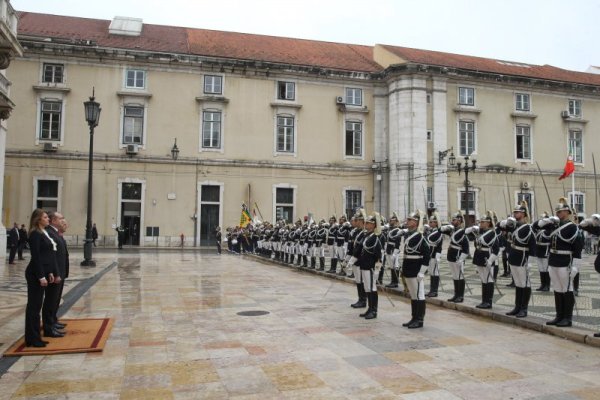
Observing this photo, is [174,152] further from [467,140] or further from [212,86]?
[467,140]

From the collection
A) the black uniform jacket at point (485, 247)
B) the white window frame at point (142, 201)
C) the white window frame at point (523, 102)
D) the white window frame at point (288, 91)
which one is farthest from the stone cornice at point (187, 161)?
the black uniform jacket at point (485, 247)

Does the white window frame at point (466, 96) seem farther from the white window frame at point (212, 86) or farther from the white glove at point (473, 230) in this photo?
the white glove at point (473, 230)

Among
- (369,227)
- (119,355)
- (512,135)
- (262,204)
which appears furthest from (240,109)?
(119,355)

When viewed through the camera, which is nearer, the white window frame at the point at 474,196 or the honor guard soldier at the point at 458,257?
the honor guard soldier at the point at 458,257

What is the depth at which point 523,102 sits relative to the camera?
39625mm

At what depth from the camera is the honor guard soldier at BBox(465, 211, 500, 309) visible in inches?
408

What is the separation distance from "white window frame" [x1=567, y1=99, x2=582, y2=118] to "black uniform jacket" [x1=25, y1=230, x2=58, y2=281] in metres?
43.0

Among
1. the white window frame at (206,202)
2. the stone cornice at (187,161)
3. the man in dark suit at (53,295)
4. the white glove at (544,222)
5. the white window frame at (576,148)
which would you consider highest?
the white window frame at (576,148)

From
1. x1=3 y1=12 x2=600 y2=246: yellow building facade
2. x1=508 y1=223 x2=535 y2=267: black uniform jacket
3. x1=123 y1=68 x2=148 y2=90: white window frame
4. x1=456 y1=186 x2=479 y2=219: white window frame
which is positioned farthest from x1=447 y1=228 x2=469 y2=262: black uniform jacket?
x1=123 y1=68 x2=148 y2=90: white window frame

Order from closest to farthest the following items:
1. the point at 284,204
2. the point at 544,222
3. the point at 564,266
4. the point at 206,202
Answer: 1. the point at 564,266
2. the point at 544,222
3. the point at 206,202
4. the point at 284,204

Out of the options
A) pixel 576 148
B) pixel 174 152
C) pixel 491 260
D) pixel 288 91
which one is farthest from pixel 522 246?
pixel 576 148

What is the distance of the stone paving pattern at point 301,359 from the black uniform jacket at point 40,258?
1148mm

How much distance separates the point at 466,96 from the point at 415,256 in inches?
1267

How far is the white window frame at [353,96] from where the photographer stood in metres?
37.9
